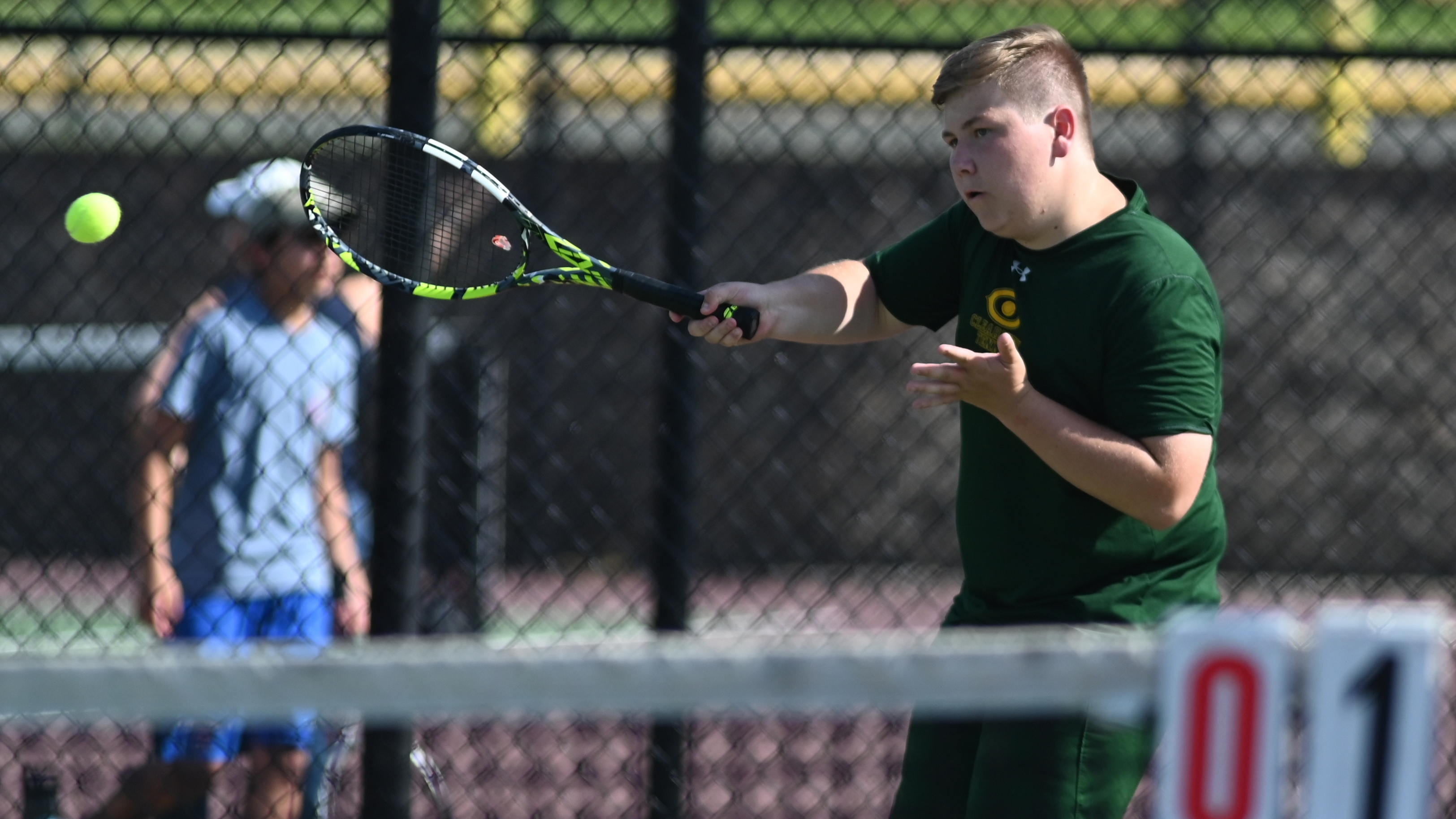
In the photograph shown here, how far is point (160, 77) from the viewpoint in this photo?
→ 24.8 feet

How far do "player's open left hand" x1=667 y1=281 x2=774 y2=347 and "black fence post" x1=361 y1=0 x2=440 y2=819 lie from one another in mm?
672

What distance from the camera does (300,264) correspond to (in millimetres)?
3236

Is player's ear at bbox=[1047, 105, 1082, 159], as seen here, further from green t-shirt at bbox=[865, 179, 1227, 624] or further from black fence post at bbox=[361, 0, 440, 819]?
black fence post at bbox=[361, 0, 440, 819]

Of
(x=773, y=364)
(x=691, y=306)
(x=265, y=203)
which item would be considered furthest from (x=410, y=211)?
(x=773, y=364)

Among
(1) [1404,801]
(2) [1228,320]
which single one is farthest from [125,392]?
(1) [1404,801]

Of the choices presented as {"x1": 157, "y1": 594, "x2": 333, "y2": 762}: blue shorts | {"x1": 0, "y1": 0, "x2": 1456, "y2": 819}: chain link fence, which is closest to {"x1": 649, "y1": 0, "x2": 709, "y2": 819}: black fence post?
{"x1": 157, "y1": 594, "x2": 333, "y2": 762}: blue shorts

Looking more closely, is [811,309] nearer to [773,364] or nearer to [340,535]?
[340,535]

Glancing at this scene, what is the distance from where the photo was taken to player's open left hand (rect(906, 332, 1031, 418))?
189 centimetres

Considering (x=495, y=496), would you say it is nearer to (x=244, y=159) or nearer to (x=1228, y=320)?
(x=244, y=159)

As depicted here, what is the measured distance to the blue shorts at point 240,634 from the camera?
309 cm

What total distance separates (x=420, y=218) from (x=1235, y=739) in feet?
6.73

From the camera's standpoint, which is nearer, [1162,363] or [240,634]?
[1162,363]

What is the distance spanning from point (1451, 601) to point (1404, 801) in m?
5.27

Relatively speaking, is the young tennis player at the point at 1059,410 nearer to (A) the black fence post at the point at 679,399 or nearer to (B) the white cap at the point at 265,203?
(A) the black fence post at the point at 679,399
